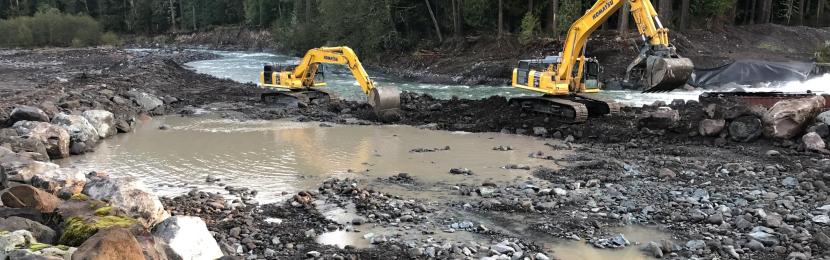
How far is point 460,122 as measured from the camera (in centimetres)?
1700

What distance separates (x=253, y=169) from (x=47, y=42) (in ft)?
230

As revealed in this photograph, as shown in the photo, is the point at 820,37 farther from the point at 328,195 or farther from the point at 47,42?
the point at 47,42

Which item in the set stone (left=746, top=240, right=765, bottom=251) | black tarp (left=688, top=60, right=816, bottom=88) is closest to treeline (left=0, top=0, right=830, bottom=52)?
black tarp (left=688, top=60, right=816, bottom=88)

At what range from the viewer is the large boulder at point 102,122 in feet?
48.5

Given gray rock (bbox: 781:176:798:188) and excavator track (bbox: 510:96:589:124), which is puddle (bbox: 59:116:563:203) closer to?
excavator track (bbox: 510:96:589:124)

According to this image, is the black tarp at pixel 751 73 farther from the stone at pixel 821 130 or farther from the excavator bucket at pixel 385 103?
the excavator bucket at pixel 385 103

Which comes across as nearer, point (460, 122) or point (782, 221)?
point (782, 221)

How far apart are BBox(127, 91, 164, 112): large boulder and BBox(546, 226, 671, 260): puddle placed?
617 inches

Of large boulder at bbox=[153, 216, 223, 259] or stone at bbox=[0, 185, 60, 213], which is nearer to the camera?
large boulder at bbox=[153, 216, 223, 259]

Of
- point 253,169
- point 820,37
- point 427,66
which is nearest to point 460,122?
point 253,169

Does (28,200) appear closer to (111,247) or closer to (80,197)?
(80,197)

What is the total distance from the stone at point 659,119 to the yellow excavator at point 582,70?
2.66ft

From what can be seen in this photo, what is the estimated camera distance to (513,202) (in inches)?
348

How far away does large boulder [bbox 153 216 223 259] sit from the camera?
5839mm
